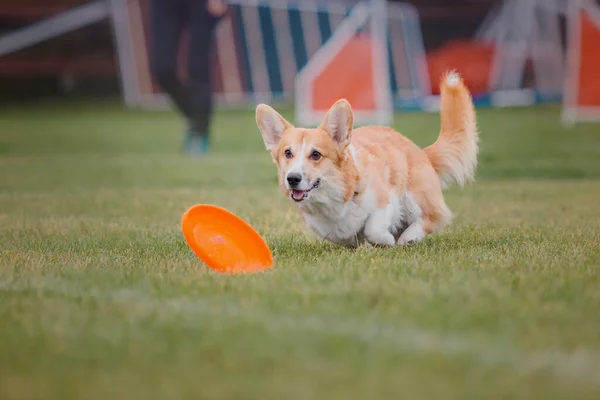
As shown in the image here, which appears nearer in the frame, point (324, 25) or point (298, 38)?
point (298, 38)

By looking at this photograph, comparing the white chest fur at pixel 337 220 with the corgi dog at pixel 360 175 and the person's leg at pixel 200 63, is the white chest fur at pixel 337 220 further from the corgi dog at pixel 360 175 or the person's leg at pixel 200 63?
the person's leg at pixel 200 63

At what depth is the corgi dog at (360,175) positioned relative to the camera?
4.26 m

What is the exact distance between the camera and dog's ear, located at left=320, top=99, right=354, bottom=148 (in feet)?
14.0

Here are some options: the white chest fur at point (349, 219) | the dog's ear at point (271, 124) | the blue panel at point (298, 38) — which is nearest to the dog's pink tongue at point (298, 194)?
the white chest fur at point (349, 219)

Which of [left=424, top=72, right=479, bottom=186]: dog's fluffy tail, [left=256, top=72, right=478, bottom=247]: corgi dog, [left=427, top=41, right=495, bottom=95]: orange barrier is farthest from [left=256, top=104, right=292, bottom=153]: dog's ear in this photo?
[left=427, top=41, right=495, bottom=95]: orange barrier

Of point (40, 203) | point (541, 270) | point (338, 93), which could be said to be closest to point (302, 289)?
point (541, 270)

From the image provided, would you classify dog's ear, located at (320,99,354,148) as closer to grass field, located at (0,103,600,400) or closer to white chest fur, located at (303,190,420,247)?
white chest fur, located at (303,190,420,247)

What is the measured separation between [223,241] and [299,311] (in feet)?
4.24

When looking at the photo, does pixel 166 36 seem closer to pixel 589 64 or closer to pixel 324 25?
pixel 589 64

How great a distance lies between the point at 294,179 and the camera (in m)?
4.12

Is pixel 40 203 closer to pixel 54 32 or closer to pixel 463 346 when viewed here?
pixel 463 346

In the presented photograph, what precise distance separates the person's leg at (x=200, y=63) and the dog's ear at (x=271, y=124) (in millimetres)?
5292

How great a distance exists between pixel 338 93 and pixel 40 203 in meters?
7.92

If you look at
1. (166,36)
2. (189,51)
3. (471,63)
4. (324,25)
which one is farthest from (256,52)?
(166,36)
